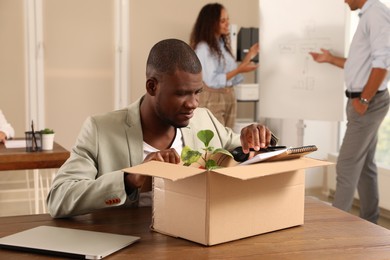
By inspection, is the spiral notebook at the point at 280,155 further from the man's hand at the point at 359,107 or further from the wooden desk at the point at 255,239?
the man's hand at the point at 359,107

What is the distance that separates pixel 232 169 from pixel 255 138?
442 mm

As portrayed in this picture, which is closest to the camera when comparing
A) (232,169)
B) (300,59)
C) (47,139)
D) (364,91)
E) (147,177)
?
(232,169)

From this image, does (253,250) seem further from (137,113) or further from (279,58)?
(279,58)

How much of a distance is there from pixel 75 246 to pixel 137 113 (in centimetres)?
62

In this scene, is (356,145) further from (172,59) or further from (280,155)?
(280,155)

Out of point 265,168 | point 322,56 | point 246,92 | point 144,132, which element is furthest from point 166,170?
point 246,92

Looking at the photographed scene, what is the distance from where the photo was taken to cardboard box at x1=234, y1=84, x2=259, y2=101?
4.82 m

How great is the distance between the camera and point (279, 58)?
388 cm

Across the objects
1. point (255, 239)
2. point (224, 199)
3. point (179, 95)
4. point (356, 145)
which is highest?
point (179, 95)

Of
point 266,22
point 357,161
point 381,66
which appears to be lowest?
point 357,161

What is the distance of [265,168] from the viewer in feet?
3.72

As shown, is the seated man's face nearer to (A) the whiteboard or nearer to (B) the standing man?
(B) the standing man

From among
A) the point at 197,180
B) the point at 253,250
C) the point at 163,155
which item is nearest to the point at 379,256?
the point at 253,250

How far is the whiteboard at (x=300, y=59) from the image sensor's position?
3.55 meters
